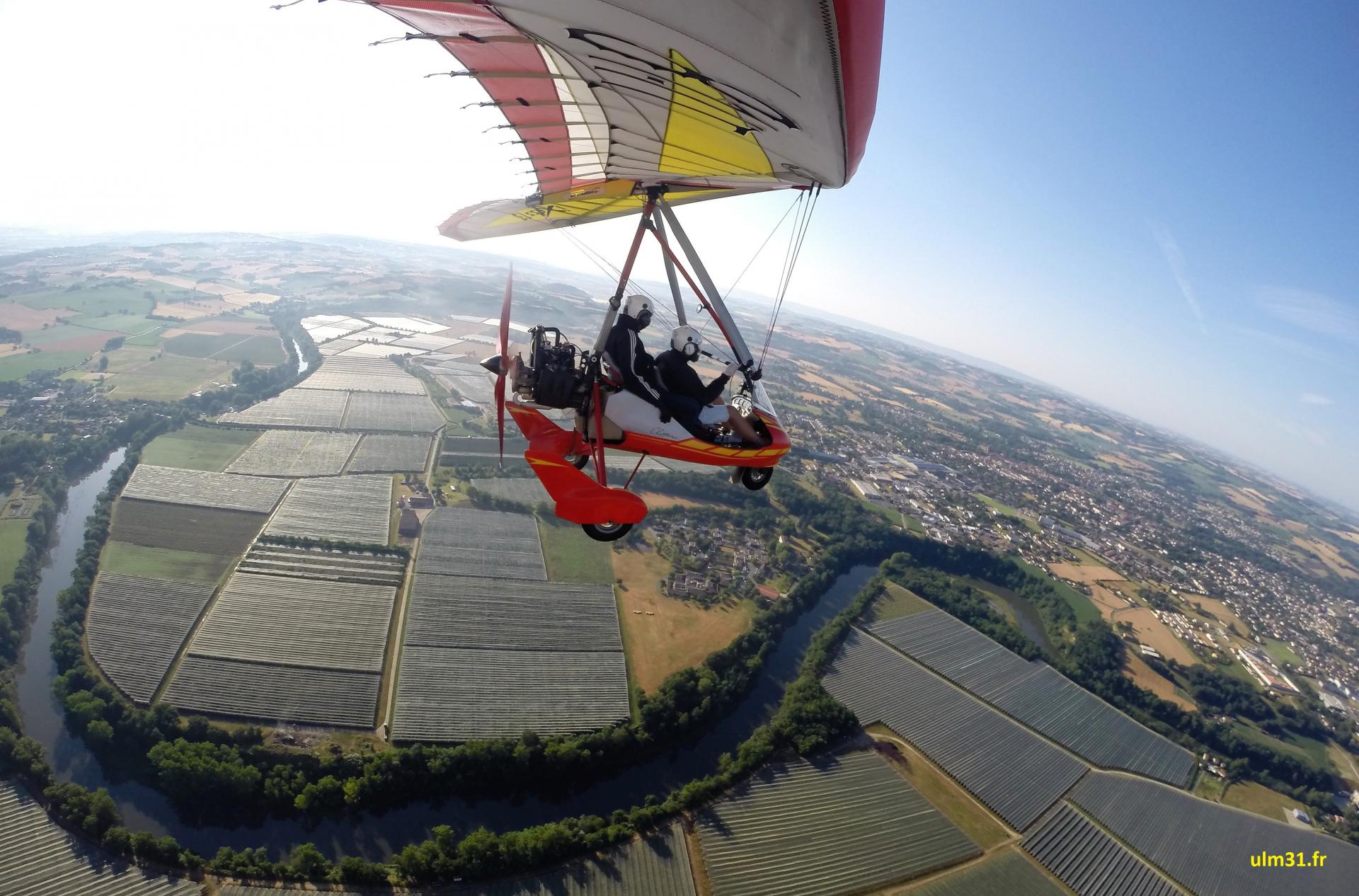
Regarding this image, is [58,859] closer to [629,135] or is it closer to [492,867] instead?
[492,867]

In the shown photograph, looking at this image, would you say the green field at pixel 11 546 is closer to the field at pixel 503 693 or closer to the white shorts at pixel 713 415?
the field at pixel 503 693

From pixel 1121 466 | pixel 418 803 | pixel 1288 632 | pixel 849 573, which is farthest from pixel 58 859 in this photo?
pixel 1121 466

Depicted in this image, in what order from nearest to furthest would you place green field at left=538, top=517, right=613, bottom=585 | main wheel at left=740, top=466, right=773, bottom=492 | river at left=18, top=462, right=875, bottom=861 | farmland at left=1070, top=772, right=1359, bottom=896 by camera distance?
main wheel at left=740, top=466, right=773, bottom=492
river at left=18, top=462, right=875, bottom=861
farmland at left=1070, top=772, right=1359, bottom=896
green field at left=538, top=517, right=613, bottom=585

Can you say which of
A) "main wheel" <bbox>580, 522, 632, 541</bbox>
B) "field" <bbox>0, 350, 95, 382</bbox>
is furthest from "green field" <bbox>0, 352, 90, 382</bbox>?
"main wheel" <bbox>580, 522, 632, 541</bbox>

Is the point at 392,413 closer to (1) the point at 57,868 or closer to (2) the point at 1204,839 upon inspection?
(1) the point at 57,868

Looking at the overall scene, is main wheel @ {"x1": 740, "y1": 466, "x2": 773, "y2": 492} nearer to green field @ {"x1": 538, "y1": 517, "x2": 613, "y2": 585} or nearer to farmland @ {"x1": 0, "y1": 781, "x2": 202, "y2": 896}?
farmland @ {"x1": 0, "y1": 781, "x2": 202, "y2": 896}
